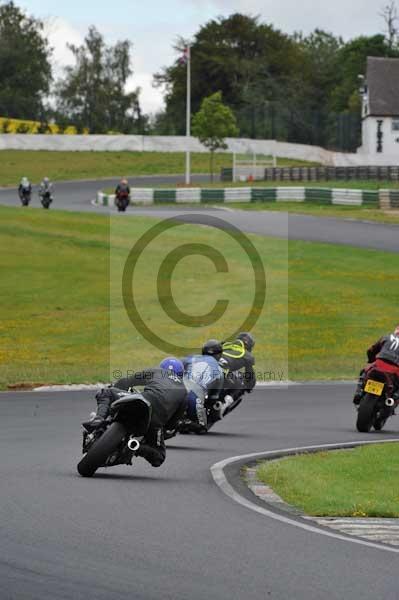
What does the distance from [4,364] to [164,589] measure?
56.8 feet

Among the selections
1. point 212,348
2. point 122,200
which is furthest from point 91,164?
point 212,348

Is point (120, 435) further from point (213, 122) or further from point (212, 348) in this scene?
point (213, 122)

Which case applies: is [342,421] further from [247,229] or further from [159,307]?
[247,229]

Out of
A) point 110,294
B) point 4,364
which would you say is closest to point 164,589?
point 4,364

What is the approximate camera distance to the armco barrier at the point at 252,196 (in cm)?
5475

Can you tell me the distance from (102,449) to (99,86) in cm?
11412

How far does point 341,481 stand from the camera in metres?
11.0

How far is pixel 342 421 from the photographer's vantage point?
16703 millimetres

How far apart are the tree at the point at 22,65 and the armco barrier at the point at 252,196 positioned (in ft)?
154

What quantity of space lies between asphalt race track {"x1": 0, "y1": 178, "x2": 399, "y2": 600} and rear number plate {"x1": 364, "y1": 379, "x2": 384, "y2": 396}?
4.43ft

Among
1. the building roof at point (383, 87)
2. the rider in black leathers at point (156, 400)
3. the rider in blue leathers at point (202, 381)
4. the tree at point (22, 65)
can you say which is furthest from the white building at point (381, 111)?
the rider in black leathers at point (156, 400)

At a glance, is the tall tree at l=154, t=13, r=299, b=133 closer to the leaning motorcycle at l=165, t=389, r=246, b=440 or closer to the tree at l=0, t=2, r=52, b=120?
the tree at l=0, t=2, r=52, b=120

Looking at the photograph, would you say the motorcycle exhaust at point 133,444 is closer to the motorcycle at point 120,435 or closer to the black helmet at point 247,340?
the motorcycle at point 120,435

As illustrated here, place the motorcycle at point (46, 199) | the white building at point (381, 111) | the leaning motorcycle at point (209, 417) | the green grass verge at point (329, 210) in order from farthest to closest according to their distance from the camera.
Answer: the white building at point (381, 111)
the motorcycle at point (46, 199)
the green grass verge at point (329, 210)
the leaning motorcycle at point (209, 417)
